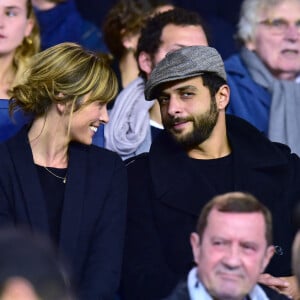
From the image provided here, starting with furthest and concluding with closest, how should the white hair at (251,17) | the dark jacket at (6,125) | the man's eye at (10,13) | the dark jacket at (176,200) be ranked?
the white hair at (251,17) → the man's eye at (10,13) → the dark jacket at (6,125) → the dark jacket at (176,200)

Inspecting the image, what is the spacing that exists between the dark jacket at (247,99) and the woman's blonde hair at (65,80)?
1058 mm

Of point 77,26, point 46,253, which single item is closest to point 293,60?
point 77,26

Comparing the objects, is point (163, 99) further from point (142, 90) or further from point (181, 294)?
point (181, 294)

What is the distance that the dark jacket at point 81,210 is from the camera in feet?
13.7

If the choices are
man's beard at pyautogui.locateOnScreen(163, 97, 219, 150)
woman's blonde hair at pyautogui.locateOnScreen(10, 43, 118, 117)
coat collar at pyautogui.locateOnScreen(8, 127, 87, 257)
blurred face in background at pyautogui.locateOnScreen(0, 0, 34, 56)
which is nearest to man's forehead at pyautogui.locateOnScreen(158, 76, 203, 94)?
man's beard at pyautogui.locateOnScreen(163, 97, 219, 150)

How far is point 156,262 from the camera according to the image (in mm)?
4262

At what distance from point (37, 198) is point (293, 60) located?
5.89 ft

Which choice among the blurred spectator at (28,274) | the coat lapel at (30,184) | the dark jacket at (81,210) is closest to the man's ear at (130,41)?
the dark jacket at (81,210)

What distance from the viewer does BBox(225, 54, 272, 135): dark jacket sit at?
206 inches

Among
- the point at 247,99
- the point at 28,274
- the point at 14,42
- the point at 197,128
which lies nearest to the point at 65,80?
the point at 197,128

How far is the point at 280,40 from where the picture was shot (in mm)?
5488

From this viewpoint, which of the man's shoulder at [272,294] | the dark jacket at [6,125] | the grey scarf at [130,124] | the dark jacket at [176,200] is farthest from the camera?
the grey scarf at [130,124]

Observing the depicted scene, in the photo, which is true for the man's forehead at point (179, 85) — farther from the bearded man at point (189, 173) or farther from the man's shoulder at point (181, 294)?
the man's shoulder at point (181, 294)

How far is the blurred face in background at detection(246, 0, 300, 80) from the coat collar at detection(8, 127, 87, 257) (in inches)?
60.0
